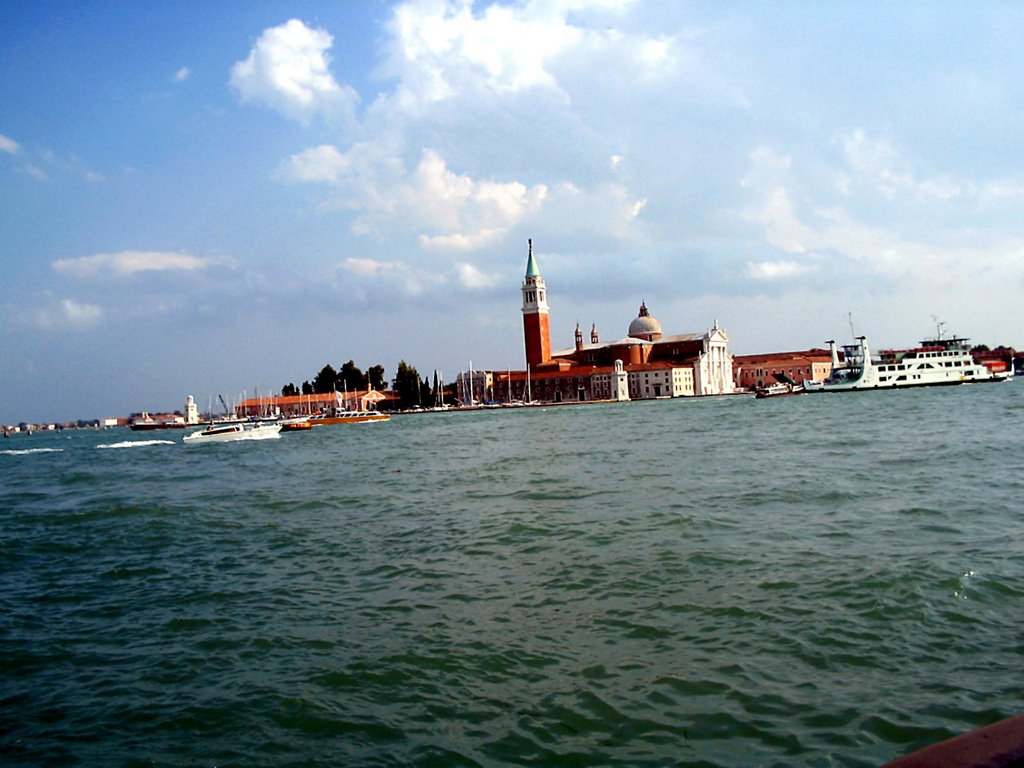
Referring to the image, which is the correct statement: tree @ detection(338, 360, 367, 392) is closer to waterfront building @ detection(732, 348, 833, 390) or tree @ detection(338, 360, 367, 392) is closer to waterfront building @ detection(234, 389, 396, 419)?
waterfront building @ detection(234, 389, 396, 419)

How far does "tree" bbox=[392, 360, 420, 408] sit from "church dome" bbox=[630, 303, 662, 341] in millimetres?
26603

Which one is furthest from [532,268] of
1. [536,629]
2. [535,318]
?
[536,629]

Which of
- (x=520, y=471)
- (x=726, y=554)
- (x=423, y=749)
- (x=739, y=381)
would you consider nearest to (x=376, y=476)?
(x=520, y=471)

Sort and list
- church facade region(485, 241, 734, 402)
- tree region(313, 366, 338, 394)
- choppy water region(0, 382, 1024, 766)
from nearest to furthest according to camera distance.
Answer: choppy water region(0, 382, 1024, 766)
church facade region(485, 241, 734, 402)
tree region(313, 366, 338, 394)

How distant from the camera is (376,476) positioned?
52.0 feet

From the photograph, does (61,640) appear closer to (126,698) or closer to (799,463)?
(126,698)

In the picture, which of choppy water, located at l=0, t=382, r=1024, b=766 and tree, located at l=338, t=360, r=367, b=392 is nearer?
choppy water, located at l=0, t=382, r=1024, b=766

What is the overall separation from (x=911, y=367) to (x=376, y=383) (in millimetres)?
59606

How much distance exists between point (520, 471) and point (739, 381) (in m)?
79.5

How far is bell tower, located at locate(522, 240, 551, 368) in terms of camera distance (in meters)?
87.8

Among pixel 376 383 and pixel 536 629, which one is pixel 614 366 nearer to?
pixel 376 383

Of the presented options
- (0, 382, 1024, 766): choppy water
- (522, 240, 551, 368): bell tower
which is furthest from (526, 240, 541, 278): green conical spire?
(0, 382, 1024, 766): choppy water

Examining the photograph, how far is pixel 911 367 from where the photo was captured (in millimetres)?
53719

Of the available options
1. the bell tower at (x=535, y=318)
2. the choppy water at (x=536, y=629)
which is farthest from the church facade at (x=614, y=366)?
the choppy water at (x=536, y=629)
